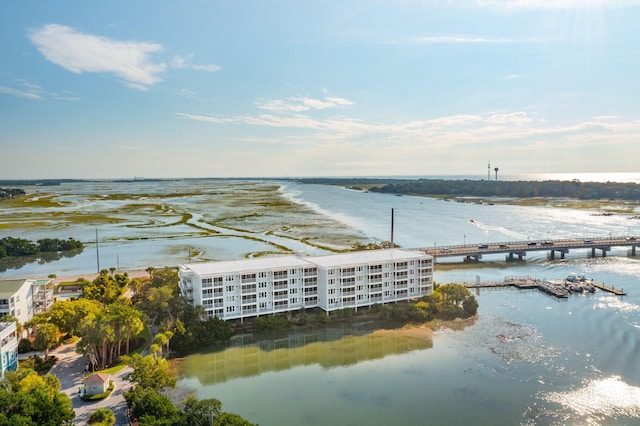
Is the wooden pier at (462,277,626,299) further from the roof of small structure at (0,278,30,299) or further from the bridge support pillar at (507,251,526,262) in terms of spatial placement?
the roof of small structure at (0,278,30,299)

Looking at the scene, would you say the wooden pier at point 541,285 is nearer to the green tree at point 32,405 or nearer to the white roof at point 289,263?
the white roof at point 289,263

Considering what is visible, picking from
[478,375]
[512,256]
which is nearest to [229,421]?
[478,375]

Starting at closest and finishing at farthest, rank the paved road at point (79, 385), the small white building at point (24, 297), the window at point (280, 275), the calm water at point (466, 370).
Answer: the paved road at point (79, 385) < the calm water at point (466, 370) < the small white building at point (24, 297) < the window at point (280, 275)

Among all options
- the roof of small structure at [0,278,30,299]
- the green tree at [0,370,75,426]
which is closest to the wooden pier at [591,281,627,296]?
the green tree at [0,370,75,426]

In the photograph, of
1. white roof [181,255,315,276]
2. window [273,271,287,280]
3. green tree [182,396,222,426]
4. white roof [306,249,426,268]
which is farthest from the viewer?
white roof [306,249,426,268]

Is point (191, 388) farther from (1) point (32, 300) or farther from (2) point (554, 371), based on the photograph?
(2) point (554, 371)

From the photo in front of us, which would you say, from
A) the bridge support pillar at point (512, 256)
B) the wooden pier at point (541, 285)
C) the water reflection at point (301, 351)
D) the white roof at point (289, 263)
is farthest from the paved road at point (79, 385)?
the bridge support pillar at point (512, 256)
